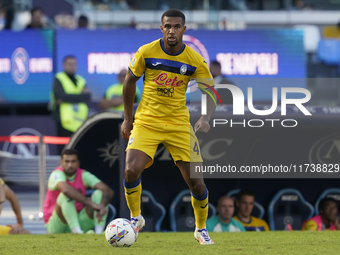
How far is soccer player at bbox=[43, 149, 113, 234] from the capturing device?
7.37 m

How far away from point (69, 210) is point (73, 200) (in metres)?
0.14

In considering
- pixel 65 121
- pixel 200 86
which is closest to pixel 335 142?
pixel 200 86

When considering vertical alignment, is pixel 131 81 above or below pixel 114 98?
above

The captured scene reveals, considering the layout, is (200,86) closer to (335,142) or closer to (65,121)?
(335,142)

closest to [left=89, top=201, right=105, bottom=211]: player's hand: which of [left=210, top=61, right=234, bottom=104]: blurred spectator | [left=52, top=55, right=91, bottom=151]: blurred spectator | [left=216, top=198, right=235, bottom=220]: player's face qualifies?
[left=216, top=198, right=235, bottom=220]: player's face

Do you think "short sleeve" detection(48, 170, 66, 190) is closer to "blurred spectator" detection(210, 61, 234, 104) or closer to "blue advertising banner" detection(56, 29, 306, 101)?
"blurred spectator" detection(210, 61, 234, 104)

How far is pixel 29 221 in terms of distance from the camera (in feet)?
29.1

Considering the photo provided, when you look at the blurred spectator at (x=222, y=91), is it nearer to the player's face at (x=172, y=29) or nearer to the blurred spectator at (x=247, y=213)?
the blurred spectator at (x=247, y=213)

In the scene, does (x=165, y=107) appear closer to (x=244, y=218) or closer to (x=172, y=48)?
(x=172, y=48)

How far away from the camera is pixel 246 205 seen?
774 centimetres

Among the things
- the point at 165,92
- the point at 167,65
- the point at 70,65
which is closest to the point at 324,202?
the point at 165,92

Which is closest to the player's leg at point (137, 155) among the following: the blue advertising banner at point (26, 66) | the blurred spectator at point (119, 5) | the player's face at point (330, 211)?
the player's face at point (330, 211)

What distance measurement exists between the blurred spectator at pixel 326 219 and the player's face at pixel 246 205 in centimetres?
74

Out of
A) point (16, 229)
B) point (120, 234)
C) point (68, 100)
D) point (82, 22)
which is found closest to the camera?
point (120, 234)
